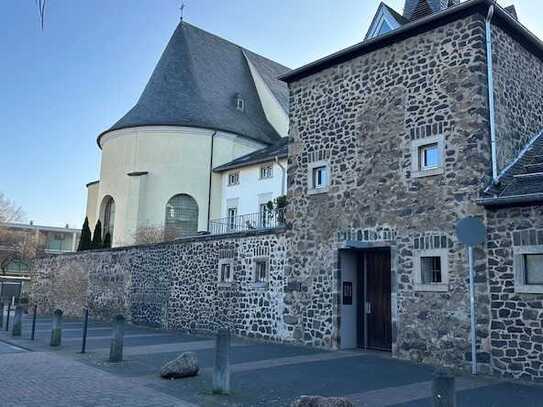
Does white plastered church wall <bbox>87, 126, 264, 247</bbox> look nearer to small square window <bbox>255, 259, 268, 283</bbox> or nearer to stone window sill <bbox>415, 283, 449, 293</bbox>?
small square window <bbox>255, 259, 268, 283</bbox>

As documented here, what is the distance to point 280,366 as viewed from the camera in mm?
9992

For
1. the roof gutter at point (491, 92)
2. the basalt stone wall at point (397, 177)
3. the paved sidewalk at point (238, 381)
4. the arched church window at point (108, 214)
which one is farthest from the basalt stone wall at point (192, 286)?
the arched church window at point (108, 214)

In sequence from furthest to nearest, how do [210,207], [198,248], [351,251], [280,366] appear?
[210,207] < [198,248] < [351,251] < [280,366]

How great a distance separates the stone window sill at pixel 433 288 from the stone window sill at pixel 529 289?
4.68 feet

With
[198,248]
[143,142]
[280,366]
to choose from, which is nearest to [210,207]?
[143,142]

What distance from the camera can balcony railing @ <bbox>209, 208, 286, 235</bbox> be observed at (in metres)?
18.4

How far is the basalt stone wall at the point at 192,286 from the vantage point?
570 inches

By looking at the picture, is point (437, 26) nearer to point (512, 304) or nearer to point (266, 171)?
point (512, 304)

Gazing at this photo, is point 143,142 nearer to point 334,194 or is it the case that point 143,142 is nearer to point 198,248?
point 198,248

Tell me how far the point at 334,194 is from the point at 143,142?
1932 cm

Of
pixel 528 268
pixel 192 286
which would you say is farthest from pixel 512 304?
pixel 192 286

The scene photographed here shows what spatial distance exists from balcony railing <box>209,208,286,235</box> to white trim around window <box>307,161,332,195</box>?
9.39 ft

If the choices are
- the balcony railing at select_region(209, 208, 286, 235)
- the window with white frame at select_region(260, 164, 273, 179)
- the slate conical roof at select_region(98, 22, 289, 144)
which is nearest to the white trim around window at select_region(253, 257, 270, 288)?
the balcony railing at select_region(209, 208, 286, 235)

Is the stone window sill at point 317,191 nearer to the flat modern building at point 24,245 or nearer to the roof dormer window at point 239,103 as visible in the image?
the flat modern building at point 24,245
